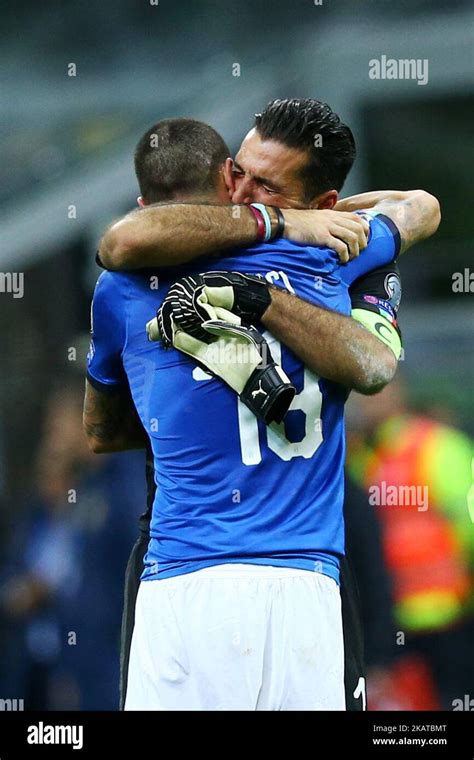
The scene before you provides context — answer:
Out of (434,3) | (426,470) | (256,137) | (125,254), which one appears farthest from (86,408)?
(434,3)

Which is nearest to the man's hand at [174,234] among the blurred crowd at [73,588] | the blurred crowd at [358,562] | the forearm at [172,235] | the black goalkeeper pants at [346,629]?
the forearm at [172,235]

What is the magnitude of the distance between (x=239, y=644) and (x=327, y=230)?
980mm

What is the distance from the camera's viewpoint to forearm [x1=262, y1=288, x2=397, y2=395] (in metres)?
2.53

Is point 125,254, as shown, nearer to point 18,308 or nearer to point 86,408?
point 86,408

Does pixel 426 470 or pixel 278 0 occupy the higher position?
pixel 278 0

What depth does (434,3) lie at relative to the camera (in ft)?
19.7

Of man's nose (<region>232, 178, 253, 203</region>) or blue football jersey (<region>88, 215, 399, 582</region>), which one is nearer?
blue football jersey (<region>88, 215, 399, 582</region>)

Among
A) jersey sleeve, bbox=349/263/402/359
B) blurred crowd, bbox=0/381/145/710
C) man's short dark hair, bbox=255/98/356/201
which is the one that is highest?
man's short dark hair, bbox=255/98/356/201

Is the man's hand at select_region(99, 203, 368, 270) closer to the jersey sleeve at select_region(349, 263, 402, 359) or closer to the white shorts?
the jersey sleeve at select_region(349, 263, 402, 359)

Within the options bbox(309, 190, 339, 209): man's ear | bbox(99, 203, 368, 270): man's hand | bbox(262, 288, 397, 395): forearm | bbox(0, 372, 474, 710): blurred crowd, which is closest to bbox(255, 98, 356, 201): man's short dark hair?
bbox(309, 190, 339, 209): man's ear

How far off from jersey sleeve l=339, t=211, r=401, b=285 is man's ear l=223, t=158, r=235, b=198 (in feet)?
1.09

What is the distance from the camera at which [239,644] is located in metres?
2.43

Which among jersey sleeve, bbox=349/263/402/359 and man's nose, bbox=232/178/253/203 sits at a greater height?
man's nose, bbox=232/178/253/203
